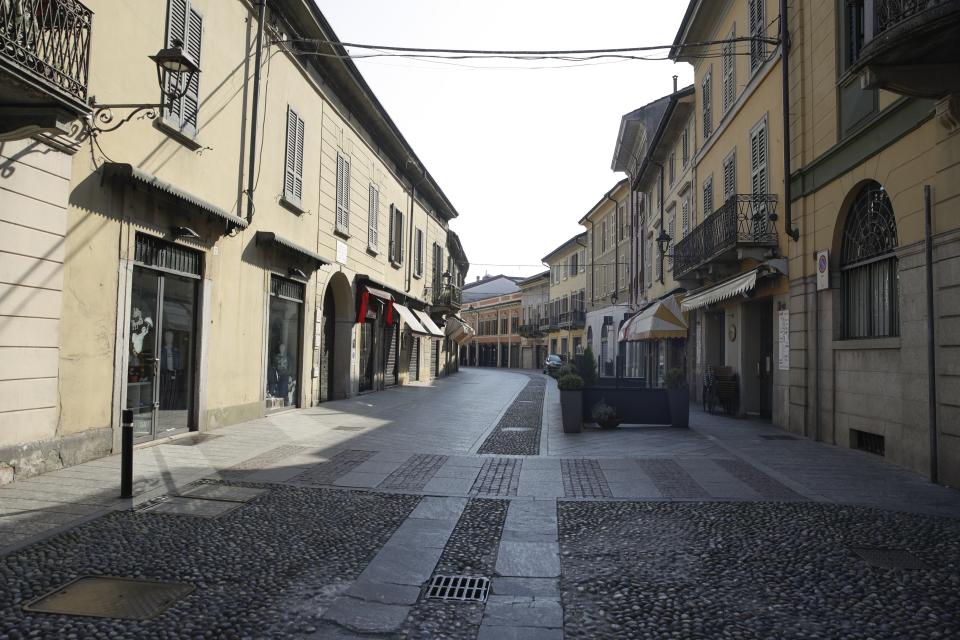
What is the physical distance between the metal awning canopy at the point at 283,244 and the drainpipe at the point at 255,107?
436mm

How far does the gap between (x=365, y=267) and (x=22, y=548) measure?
49.2ft

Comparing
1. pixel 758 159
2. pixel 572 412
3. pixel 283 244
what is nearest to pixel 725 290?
pixel 758 159

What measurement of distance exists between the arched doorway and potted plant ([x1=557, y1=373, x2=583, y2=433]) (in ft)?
25.3

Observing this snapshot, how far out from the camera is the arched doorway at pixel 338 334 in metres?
17.7

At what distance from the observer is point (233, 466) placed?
7918mm

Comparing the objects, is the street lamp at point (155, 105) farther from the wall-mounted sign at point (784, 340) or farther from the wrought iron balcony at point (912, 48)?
the wall-mounted sign at point (784, 340)

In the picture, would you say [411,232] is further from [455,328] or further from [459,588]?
[459,588]

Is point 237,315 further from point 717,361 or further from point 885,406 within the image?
point 717,361

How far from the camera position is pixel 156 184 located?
843cm

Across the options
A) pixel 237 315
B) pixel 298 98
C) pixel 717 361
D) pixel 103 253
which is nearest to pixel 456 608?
pixel 103 253

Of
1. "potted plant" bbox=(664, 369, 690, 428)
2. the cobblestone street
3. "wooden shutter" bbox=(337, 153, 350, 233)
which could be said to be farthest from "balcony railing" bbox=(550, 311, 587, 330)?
the cobblestone street

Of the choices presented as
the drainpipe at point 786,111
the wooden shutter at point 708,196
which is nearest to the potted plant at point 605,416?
the drainpipe at point 786,111

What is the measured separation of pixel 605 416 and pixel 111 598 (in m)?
9.64

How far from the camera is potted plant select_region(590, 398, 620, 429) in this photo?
40.5 ft
